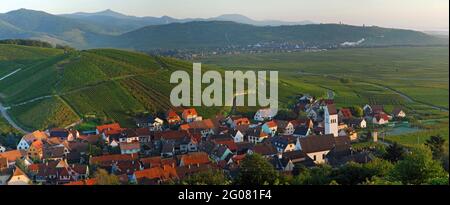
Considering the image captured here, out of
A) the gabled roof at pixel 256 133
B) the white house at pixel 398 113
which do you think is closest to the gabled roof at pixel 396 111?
the white house at pixel 398 113

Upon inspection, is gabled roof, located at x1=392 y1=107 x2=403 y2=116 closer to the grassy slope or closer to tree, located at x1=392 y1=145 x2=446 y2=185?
the grassy slope

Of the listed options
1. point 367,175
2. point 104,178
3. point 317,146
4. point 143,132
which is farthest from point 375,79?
point 367,175

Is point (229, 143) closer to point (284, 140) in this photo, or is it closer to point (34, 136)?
point (284, 140)

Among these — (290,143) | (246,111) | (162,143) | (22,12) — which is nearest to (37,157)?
(162,143)

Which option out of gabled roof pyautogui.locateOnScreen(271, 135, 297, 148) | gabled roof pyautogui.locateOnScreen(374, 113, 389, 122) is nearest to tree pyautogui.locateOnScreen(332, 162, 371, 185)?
gabled roof pyautogui.locateOnScreen(271, 135, 297, 148)

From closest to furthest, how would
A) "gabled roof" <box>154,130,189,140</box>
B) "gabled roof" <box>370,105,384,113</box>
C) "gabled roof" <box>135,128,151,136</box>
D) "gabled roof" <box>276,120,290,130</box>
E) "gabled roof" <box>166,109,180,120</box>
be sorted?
"gabled roof" <box>154,130,189,140</box>, "gabled roof" <box>135,128,151,136</box>, "gabled roof" <box>276,120,290,130</box>, "gabled roof" <box>166,109,180,120</box>, "gabled roof" <box>370,105,384,113</box>

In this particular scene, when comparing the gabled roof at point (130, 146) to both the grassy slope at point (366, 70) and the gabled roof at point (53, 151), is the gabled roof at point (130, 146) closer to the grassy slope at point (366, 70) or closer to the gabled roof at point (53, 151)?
the gabled roof at point (53, 151)
